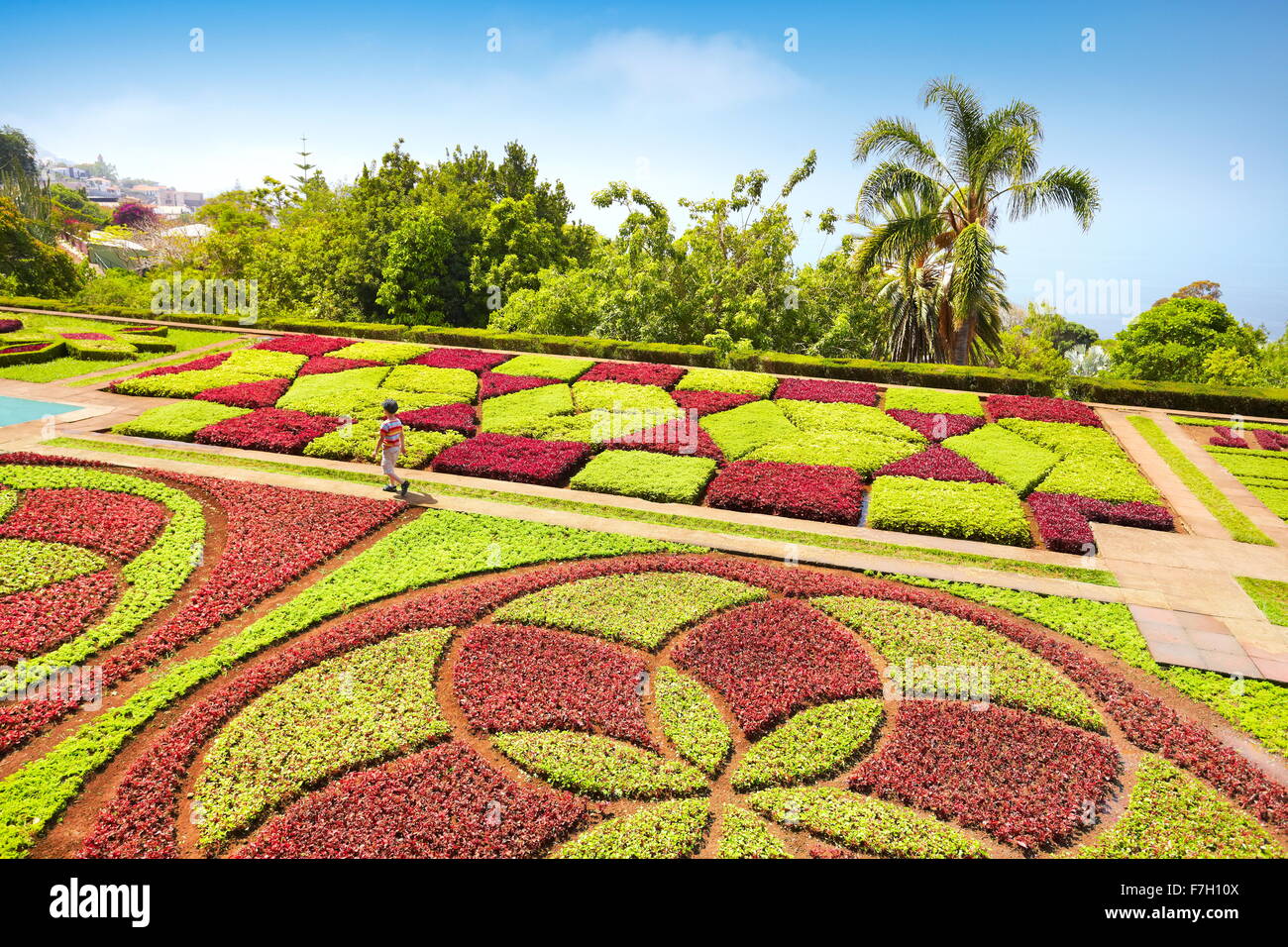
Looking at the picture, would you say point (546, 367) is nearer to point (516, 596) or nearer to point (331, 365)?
point (331, 365)

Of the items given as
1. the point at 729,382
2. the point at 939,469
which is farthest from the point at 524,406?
the point at 939,469

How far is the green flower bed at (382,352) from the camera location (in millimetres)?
20672

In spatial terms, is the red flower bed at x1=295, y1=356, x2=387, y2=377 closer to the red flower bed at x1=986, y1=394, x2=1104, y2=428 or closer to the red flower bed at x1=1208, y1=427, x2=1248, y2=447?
the red flower bed at x1=986, y1=394, x2=1104, y2=428

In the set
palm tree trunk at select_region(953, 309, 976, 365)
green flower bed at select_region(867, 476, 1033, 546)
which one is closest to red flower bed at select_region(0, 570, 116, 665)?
green flower bed at select_region(867, 476, 1033, 546)

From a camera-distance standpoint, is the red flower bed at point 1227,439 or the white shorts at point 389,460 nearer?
the white shorts at point 389,460

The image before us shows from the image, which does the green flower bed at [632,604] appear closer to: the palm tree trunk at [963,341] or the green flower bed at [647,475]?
the green flower bed at [647,475]

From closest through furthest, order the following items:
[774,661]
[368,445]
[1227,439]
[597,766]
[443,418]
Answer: [597,766], [774,661], [368,445], [443,418], [1227,439]

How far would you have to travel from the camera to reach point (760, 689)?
711cm

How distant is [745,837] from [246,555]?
23.9 ft

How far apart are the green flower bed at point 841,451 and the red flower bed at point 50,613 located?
974 cm

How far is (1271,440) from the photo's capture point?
15.4m

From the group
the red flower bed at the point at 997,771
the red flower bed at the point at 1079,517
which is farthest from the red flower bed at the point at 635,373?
the red flower bed at the point at 997,771
